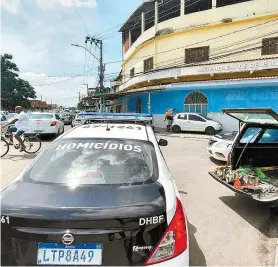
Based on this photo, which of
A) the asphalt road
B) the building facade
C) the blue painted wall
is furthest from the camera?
the building facade

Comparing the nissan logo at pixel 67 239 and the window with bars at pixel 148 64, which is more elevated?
the window with bars at pixel 148 64

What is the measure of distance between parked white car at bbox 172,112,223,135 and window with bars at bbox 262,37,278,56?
681 centimetres

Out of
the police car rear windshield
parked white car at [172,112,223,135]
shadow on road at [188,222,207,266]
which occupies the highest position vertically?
the police car rear windshield

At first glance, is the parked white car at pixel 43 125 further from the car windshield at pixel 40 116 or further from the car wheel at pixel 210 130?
the car wheel at pixel 210 130

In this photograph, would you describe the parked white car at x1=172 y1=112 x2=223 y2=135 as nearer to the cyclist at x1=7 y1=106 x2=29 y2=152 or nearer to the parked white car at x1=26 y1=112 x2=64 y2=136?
the parked white car at x1=26 y1=112 x2=64 y2=136

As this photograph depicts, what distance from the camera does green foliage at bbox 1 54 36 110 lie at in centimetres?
4216

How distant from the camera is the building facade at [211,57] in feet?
67.4

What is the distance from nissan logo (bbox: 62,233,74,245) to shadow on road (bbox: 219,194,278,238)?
317cm

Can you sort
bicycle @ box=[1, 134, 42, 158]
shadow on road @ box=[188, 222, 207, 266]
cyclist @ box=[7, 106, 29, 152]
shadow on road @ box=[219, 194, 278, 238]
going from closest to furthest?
shadow on road @ box=[188, 222, 207, 266] → shadow on road @ box=[219, 194, 278, 238] → cyclist @ box=[7, 106, 29, 152] → bicycle @ box=[1, 134, 42, 158]

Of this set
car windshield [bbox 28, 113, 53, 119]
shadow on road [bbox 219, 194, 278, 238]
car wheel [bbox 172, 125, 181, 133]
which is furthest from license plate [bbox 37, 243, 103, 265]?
car wheel [bbox 172, 125, 181, 133]

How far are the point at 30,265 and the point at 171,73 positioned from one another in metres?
23.1

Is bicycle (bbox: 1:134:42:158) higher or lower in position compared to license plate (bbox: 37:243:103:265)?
lower

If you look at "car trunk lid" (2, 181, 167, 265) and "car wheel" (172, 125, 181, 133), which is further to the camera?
"car wheel" (172, 125, 181, 133)

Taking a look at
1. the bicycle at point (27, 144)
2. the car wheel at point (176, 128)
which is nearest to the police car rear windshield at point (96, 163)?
the bicycle at point (27, 144)
